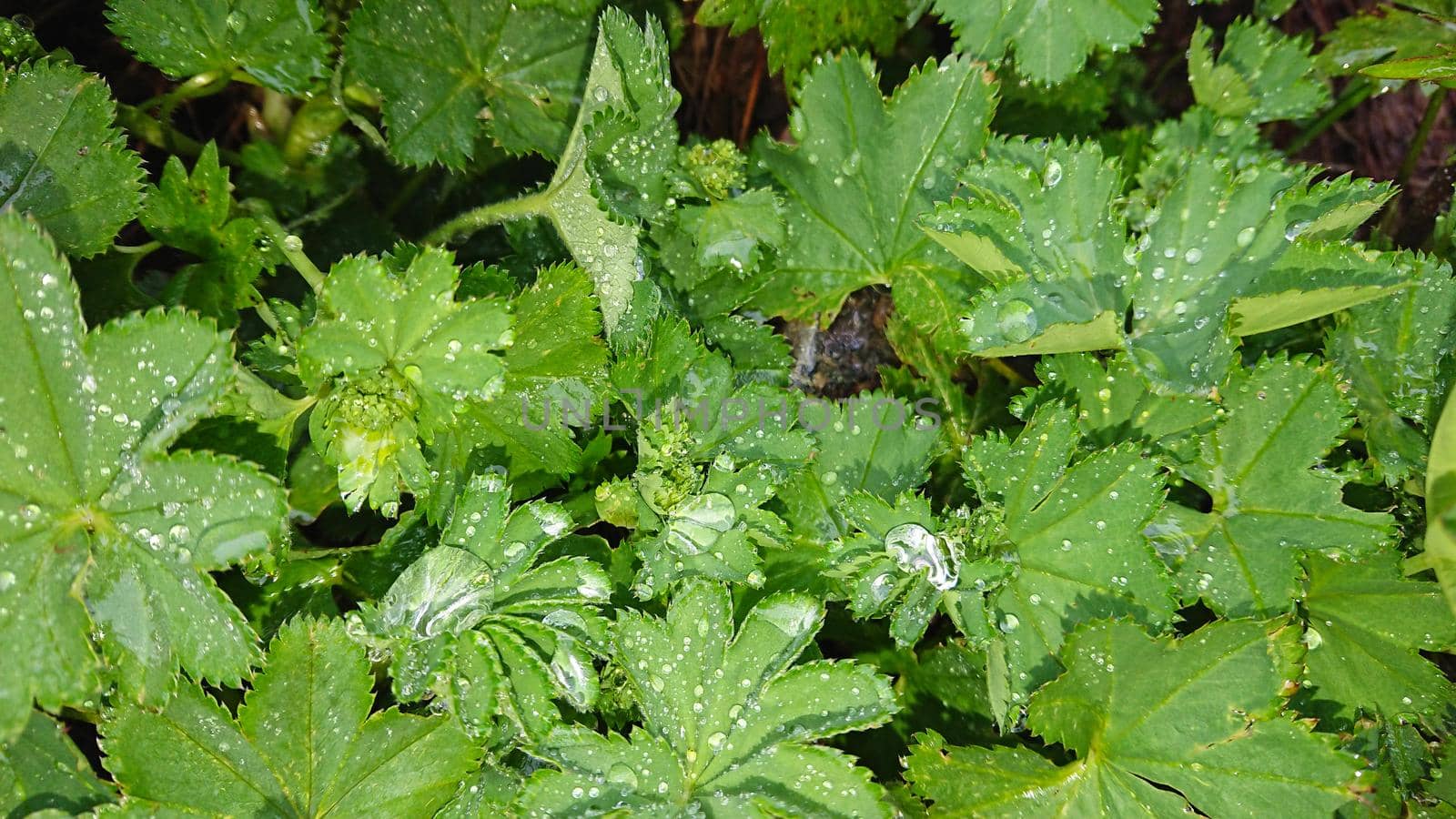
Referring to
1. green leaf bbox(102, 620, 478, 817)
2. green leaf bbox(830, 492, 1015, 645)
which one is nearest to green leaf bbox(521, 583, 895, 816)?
green leaf bbox(830, 492, 1015, 645)

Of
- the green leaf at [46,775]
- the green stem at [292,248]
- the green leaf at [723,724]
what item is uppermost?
the green stem at [292,248]

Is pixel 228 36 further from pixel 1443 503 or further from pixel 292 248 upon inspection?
pixel 1443 503

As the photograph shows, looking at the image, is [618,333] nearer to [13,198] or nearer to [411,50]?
[411,50]

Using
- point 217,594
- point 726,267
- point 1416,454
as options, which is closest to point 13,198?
point 217,594

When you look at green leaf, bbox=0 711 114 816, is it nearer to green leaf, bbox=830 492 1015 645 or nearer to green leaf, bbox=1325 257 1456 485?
green leaf, bbox=830 492 1015 645

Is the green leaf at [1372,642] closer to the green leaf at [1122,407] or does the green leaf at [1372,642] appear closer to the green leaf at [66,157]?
the green leaf at [1122,407]

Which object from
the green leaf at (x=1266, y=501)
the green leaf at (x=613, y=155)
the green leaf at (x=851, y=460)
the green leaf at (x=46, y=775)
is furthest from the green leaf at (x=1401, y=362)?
the green leaf at (x=46, y=775)
